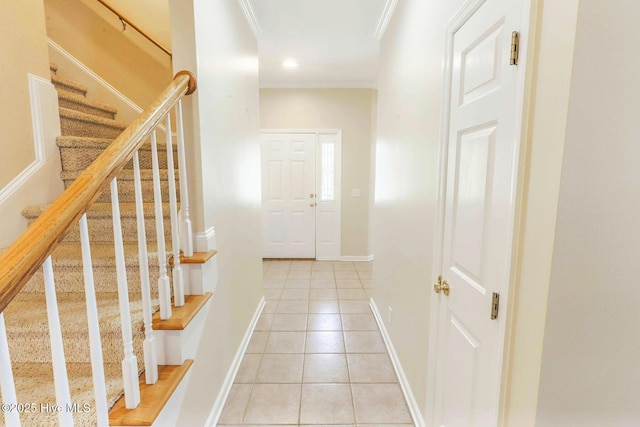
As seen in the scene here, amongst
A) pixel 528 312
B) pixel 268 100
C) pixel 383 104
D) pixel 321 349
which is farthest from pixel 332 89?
pixel 528 312

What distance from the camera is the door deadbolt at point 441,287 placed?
1.32 meters

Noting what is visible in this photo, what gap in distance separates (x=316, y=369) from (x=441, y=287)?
127 cm

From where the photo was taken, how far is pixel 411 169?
1.88m

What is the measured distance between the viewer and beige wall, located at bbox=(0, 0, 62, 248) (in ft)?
5.42

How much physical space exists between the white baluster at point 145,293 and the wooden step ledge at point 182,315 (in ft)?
0.23

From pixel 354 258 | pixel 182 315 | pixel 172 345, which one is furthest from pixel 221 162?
pixel 354 258

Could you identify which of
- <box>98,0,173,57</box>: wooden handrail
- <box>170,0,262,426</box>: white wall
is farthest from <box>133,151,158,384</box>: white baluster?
<box>98,0,173,57</box>: wooden handrail

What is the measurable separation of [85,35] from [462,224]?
3722 millimetres

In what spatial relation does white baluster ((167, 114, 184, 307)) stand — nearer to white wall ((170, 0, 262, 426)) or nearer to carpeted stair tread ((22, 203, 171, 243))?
white wall ((170, 0, 262, 426))

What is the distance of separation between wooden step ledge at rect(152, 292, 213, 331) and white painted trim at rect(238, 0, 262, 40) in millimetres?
2146

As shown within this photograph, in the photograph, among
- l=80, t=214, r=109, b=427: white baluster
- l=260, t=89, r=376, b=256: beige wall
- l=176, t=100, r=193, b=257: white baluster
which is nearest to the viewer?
l=80, t=214, r=109, b=427: white baluster

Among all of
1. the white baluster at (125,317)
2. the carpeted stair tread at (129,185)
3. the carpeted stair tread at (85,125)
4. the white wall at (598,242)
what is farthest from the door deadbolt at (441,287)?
the carpeted stair tread at (85,125)

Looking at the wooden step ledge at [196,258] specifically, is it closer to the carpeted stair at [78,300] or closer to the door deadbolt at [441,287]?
the carpeted stair at [78,300]

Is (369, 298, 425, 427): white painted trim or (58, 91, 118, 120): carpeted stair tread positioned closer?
(369, 298, 425, 427): white painted trim
